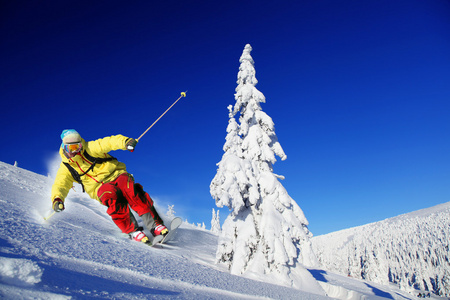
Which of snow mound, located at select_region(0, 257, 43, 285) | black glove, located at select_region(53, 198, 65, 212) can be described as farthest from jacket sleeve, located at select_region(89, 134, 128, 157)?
snow mound, located at select_region(0, 257, 43, 285)

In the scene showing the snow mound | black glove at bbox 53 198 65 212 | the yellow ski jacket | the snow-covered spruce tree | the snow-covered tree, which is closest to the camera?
the snow mound

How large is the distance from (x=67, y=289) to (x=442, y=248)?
137970mm

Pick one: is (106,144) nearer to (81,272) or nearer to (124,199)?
(124,199)

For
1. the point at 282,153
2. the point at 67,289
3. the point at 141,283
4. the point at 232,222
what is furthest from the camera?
the point at 282,153

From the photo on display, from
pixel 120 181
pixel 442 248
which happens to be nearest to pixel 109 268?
pixel 120 181

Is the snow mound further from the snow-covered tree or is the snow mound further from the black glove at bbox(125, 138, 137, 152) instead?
the snow-covered tree

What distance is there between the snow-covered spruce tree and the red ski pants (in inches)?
117

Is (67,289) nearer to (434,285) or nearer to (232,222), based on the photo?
(232,222)

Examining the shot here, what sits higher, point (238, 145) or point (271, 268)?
point (238, 145)

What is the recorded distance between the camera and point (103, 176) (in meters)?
5.48

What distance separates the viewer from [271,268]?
283 inches

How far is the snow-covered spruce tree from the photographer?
7.24 meters

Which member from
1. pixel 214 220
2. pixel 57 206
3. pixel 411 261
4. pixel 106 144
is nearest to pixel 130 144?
pixel 106 144

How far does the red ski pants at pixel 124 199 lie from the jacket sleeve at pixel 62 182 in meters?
0.67
